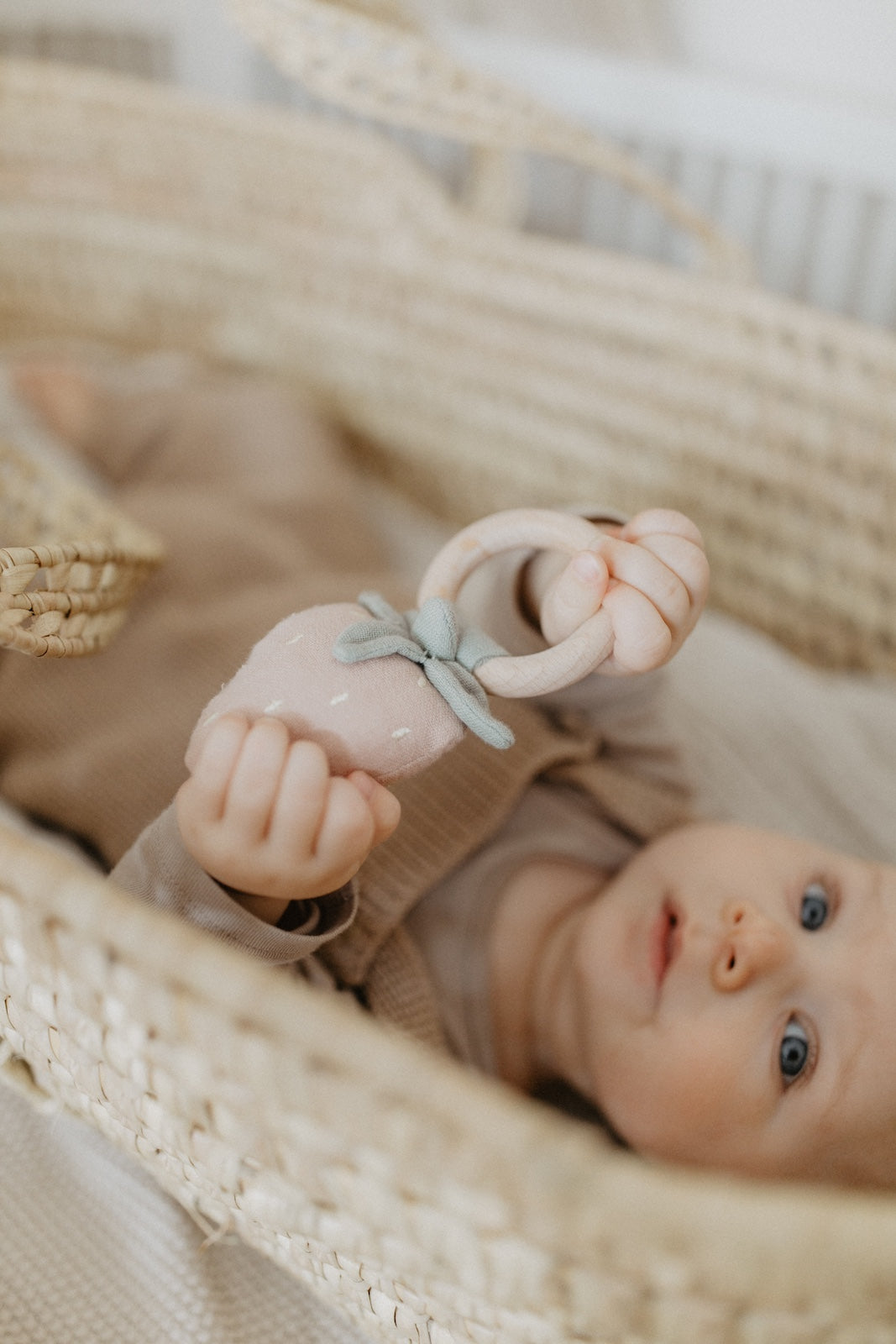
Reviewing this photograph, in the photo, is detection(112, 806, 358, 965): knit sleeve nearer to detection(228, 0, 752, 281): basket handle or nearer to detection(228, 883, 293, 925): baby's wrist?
detection(228, 883, 293, 925): baby's wrist

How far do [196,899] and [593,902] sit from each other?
0.35m

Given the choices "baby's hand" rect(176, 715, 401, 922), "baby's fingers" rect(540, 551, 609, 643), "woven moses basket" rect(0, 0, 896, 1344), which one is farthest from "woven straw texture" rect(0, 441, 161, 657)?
"baby's fingers" rect(540, 551, 609, 643)

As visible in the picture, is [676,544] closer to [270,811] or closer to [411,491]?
[270,811]

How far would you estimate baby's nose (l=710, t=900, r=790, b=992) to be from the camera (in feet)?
1.85

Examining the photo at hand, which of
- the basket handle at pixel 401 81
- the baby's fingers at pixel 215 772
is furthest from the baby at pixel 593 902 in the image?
the basket handle at pixel 401 81

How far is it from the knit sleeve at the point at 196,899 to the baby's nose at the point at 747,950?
0.23 m

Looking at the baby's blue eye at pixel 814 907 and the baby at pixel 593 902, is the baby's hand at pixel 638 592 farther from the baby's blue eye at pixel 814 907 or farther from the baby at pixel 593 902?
the baby's blue eye at pixel 814 907

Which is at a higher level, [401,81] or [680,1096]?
[401,81]

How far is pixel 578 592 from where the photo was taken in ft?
1.58

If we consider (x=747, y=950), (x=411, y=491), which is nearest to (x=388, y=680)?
(x=747, y=950)

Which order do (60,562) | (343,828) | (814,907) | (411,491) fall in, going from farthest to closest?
1. (411,491)
2. (814,907)
3. (60,562)
4. (343,828)

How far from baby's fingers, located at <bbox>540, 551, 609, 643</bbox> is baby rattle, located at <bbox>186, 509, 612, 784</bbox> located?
0.03ft

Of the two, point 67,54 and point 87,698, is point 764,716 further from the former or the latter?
point 67,54

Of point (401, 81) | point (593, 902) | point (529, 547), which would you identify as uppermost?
point (401, 81)
